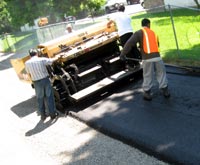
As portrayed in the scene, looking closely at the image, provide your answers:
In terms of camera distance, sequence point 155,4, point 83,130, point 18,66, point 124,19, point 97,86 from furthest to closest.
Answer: point 155,4 < point 18,66 < point 124,19 < point 97,86 < point 83,130

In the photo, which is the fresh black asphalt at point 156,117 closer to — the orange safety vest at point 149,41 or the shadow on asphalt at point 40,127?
the shadow on asphalt at point 40,127

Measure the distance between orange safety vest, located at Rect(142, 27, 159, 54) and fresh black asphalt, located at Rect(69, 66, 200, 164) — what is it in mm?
1100

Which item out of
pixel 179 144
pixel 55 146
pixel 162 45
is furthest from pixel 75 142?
pixel 162 45

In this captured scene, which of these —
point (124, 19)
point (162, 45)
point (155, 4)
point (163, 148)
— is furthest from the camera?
point (155, 4)

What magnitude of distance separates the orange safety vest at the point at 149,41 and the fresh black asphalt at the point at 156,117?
1100 mm

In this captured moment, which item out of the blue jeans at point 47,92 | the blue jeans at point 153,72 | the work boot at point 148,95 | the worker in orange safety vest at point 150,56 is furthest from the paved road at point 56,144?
the worker in orange safety vest at point 150,56

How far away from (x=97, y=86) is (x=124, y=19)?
2082mm

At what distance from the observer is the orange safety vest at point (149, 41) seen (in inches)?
314

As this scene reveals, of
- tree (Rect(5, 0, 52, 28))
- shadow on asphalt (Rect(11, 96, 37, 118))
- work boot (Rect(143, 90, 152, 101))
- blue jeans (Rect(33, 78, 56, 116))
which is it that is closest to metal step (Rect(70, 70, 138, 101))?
blue jeans (Rect(33, 78, 56, 116))

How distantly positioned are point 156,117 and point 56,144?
6.90 feet

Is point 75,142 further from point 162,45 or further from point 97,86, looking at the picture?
point 162,45

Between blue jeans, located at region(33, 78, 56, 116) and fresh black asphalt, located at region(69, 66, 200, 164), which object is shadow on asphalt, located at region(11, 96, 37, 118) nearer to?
blue jeans, located at region(33, 78, 56, 116)

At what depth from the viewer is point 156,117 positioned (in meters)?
7.25

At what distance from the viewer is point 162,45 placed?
13000 millimetres
